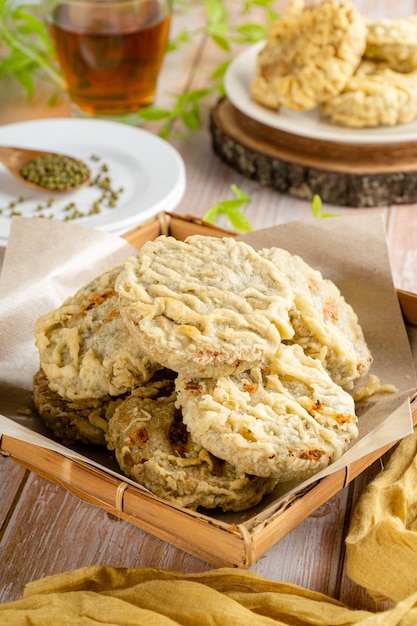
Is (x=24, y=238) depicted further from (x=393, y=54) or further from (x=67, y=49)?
(x=393, y=54)

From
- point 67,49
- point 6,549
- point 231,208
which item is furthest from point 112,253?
point 67,49

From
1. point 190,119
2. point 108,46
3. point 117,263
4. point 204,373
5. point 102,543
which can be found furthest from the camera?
point 190,119

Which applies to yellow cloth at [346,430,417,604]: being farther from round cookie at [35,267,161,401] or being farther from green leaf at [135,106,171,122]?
green leaf at [135,106,171,122]

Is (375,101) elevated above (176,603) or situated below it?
above

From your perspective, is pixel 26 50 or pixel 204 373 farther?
pixel 26 50

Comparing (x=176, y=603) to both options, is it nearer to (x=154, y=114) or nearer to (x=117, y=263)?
(x=117, y=263)

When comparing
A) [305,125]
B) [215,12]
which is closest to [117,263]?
[305,125]
